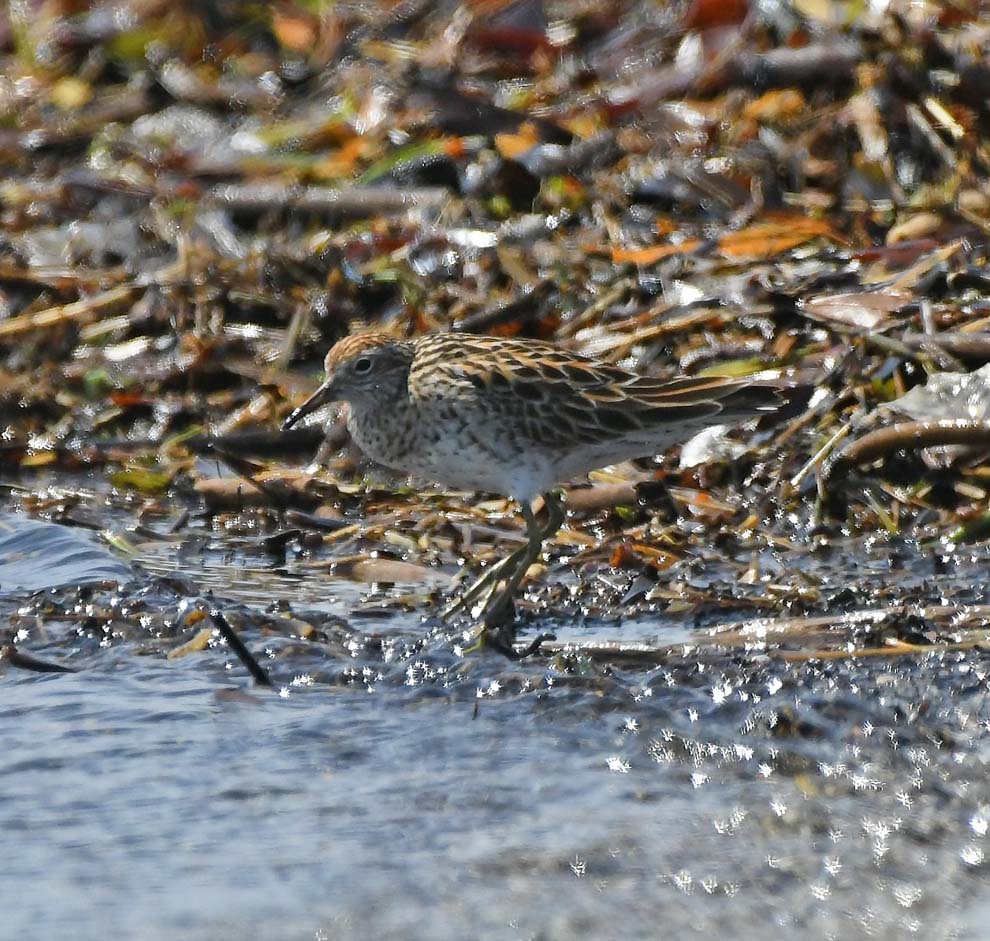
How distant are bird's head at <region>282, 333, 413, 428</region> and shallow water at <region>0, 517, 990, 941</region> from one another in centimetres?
93

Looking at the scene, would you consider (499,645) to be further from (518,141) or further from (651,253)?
→ (518,141)

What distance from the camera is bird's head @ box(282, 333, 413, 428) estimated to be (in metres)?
6.32

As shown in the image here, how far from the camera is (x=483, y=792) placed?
4.61 meters

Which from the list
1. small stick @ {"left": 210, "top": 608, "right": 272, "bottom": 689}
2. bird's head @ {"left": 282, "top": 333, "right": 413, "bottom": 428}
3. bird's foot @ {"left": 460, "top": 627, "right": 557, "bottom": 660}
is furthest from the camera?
bird's head @ {"left": 282, "top": 333, "right": 413, "bottom": 428}

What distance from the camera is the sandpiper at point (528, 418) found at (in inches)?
236

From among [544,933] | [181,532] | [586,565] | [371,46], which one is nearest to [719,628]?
[586,565]

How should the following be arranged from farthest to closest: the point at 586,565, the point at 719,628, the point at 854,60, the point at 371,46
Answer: the point at 371,46, the point at 854,60, the point at 586,565, the point at 719,628

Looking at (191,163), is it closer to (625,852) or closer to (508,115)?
(508,115)

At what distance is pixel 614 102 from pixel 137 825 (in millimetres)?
5442

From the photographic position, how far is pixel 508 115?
895 centimetres

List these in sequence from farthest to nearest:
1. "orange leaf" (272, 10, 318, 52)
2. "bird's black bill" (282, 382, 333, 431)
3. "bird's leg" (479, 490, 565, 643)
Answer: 1. "orange leaf" (272, 10, 318, 52)
2. "bird's black bill" (282, 382, 333, 431)
3. "bird's leg" (479, 490, 565, 643)

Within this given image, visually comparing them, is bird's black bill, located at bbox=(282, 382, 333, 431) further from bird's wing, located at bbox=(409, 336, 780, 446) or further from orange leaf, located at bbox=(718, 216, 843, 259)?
orange leaf, located at bbox=(718, 216, 843, 259)

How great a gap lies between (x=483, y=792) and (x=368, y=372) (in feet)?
7.10

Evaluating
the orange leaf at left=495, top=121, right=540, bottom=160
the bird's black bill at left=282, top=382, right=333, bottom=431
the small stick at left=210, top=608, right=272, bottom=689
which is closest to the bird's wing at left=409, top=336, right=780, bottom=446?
the bird's black bill at left=282, top=382, right=333, bottom=431
